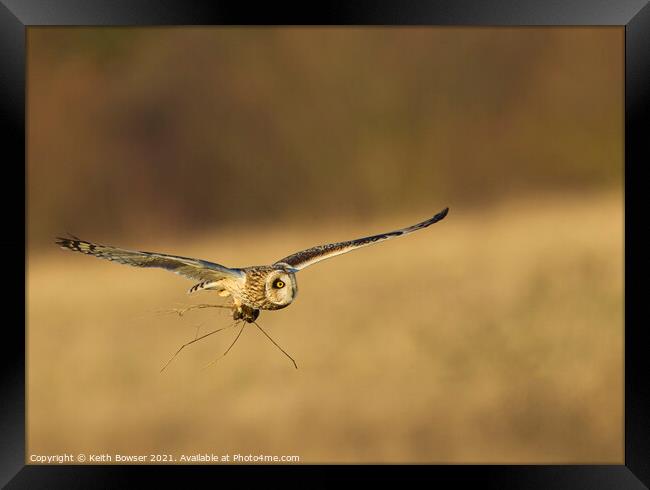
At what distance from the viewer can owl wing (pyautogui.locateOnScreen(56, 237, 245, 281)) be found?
2000 millimetres

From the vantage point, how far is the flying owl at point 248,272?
79.9 inches

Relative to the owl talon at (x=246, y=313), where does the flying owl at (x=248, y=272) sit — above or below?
above

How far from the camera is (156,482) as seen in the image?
207cm

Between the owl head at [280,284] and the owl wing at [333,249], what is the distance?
38 millimetres

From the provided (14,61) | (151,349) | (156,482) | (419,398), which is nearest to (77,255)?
(151,349)

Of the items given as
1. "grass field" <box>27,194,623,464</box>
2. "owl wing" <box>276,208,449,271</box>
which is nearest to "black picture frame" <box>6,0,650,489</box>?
"grass field" <box>27,194,623,464</box>

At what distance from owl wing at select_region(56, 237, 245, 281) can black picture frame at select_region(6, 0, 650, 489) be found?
0.60 feet

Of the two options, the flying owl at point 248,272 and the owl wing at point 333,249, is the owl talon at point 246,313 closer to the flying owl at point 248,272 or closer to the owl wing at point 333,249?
the flying owl at point 248,272

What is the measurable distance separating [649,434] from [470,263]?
77cm

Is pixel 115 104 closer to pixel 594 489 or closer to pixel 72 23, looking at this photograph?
pixel 72 23

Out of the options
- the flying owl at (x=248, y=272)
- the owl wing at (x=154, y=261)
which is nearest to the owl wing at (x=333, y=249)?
the flying owl at (x=248, y=272)

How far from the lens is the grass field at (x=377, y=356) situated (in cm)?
208

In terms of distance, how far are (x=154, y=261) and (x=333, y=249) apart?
553mm

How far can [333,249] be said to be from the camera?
80.0 inches
